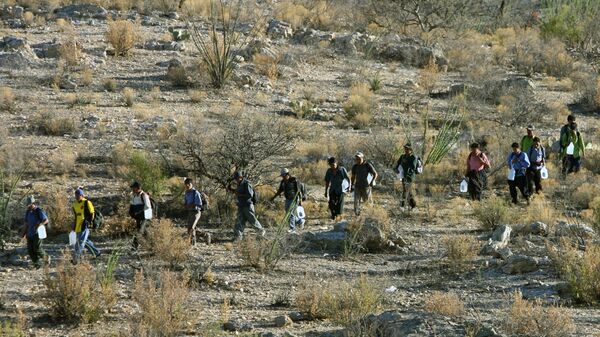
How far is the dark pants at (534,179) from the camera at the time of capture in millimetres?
19422

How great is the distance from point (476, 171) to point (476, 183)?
27cm

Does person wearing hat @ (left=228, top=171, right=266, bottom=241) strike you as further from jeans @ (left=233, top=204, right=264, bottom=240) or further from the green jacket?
the green jacket

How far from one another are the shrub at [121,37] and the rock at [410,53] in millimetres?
8835

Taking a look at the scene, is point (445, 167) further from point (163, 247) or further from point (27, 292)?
point (27, 292)

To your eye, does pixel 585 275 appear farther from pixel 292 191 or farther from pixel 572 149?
pixel 572 149

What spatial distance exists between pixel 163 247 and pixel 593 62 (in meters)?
26.6

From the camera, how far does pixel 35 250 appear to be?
48.2ft

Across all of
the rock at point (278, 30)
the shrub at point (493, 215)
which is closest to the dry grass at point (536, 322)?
the shrub at point (493, 215)

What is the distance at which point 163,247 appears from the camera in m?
14.4

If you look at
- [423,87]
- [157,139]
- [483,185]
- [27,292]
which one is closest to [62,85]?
[157,139]

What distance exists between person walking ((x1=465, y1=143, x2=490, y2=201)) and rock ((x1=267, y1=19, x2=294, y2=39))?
58.1 ft

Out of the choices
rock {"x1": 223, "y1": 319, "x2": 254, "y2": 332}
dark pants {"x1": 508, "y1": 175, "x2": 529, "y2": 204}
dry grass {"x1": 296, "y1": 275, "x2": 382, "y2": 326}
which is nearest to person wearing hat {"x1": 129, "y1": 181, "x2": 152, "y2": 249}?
dry grass {"x1": 296, "y1": 275, "x2": 382, "y2": 326}

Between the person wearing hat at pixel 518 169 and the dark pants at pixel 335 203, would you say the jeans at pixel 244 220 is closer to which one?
the dark pants at pixel 335 203

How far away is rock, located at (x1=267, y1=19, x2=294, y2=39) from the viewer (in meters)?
35.9
